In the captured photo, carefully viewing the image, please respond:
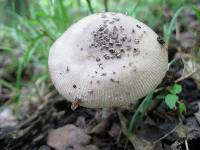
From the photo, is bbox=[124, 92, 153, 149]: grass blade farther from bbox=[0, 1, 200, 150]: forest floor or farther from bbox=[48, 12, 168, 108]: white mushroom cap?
bbox=[48, 12, 168, 108]: white mushroom cap

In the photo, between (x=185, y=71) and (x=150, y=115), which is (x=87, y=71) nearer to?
(x=150, y=115)

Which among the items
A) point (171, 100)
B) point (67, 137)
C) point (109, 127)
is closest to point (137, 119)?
point (109, 127)

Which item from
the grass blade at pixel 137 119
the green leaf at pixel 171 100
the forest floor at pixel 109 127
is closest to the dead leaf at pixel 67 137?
the forest floor at pixel 109 127

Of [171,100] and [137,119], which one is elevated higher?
[171,100]

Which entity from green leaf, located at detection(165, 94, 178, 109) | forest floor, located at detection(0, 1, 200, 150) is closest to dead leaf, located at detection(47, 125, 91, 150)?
forest floor, located at detection(0, 1, 200, 150)

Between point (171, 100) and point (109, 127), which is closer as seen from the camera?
point (171, 100)

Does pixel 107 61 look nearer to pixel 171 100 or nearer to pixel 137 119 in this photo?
pixel 171 100

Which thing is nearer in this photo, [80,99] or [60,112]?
[80,99]

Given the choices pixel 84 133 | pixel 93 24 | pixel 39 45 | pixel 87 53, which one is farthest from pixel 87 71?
pixel 39 45
